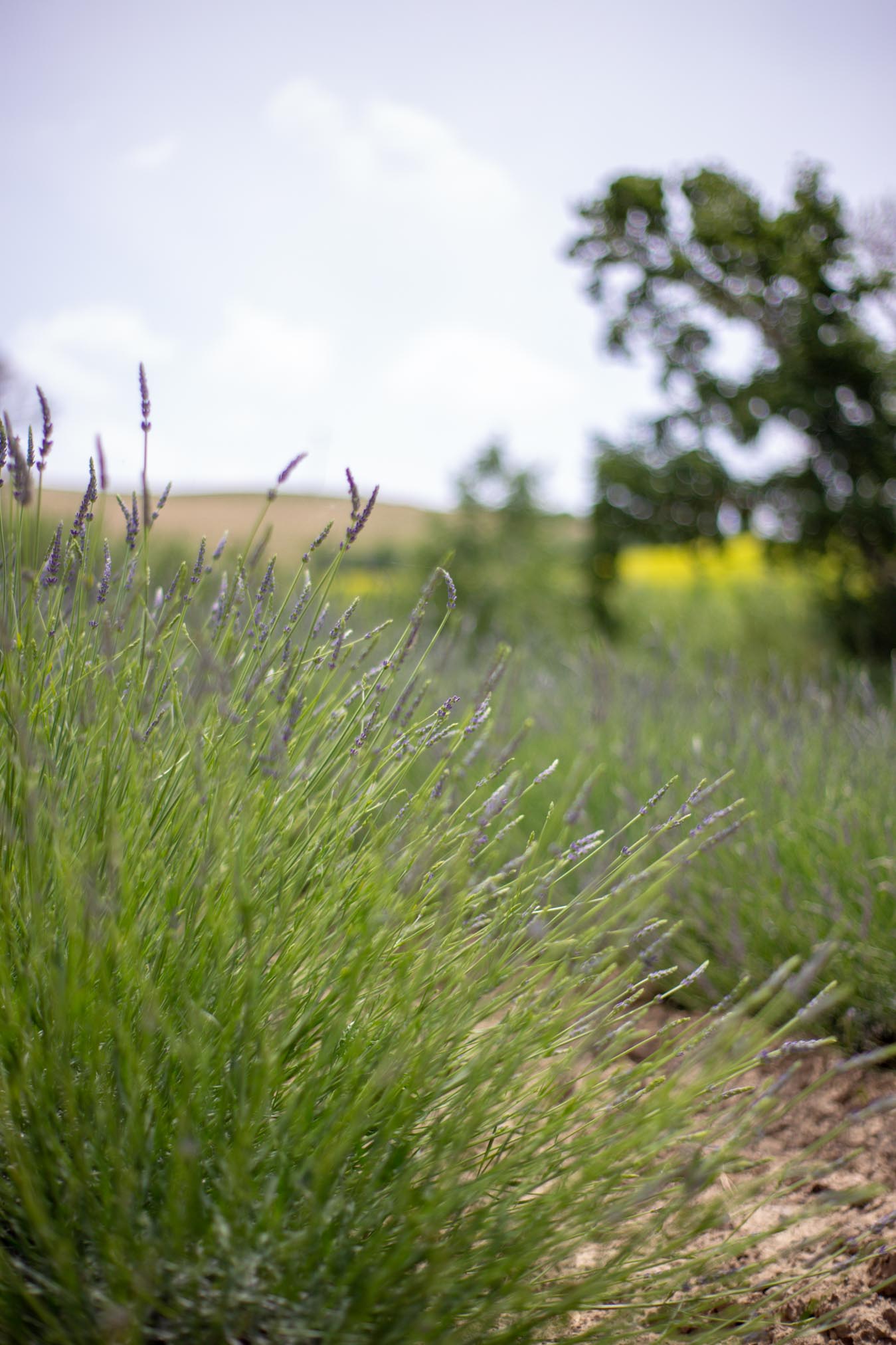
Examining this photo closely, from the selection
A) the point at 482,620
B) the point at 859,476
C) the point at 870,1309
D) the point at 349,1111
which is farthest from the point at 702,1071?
the point at 482,620

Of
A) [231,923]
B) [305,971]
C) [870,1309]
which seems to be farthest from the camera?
[870,1309]

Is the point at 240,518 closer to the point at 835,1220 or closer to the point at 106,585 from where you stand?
the point at 106,585

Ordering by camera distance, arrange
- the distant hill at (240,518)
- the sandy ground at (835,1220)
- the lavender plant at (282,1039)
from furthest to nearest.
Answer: the distant hill at (240,518) → the sandy ground at (835,1220) → the lavender plant at (282,1039)

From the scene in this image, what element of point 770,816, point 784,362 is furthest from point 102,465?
point 784,362

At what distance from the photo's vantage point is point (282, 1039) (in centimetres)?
134

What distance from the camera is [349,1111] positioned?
1235 millimetres

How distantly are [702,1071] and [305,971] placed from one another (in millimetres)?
697

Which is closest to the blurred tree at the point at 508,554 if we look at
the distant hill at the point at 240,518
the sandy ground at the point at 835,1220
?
the distant hill at the point at 240,518

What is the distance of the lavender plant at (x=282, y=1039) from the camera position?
3.70 ft

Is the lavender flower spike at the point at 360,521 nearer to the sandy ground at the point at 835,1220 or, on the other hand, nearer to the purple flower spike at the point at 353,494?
the purple flower spike at the point at 353,494

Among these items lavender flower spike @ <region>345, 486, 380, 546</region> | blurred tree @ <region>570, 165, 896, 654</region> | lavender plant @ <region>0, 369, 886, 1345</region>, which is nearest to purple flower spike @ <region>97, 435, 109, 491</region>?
lavender plant @ <region>0, 369, 886, 1345</region>

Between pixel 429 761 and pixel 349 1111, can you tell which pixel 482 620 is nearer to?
pixel 429 761

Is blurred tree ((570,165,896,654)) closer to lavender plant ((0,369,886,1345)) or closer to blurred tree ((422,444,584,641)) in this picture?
blurred tree ((422,444,584,641))

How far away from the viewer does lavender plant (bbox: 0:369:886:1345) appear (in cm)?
113
